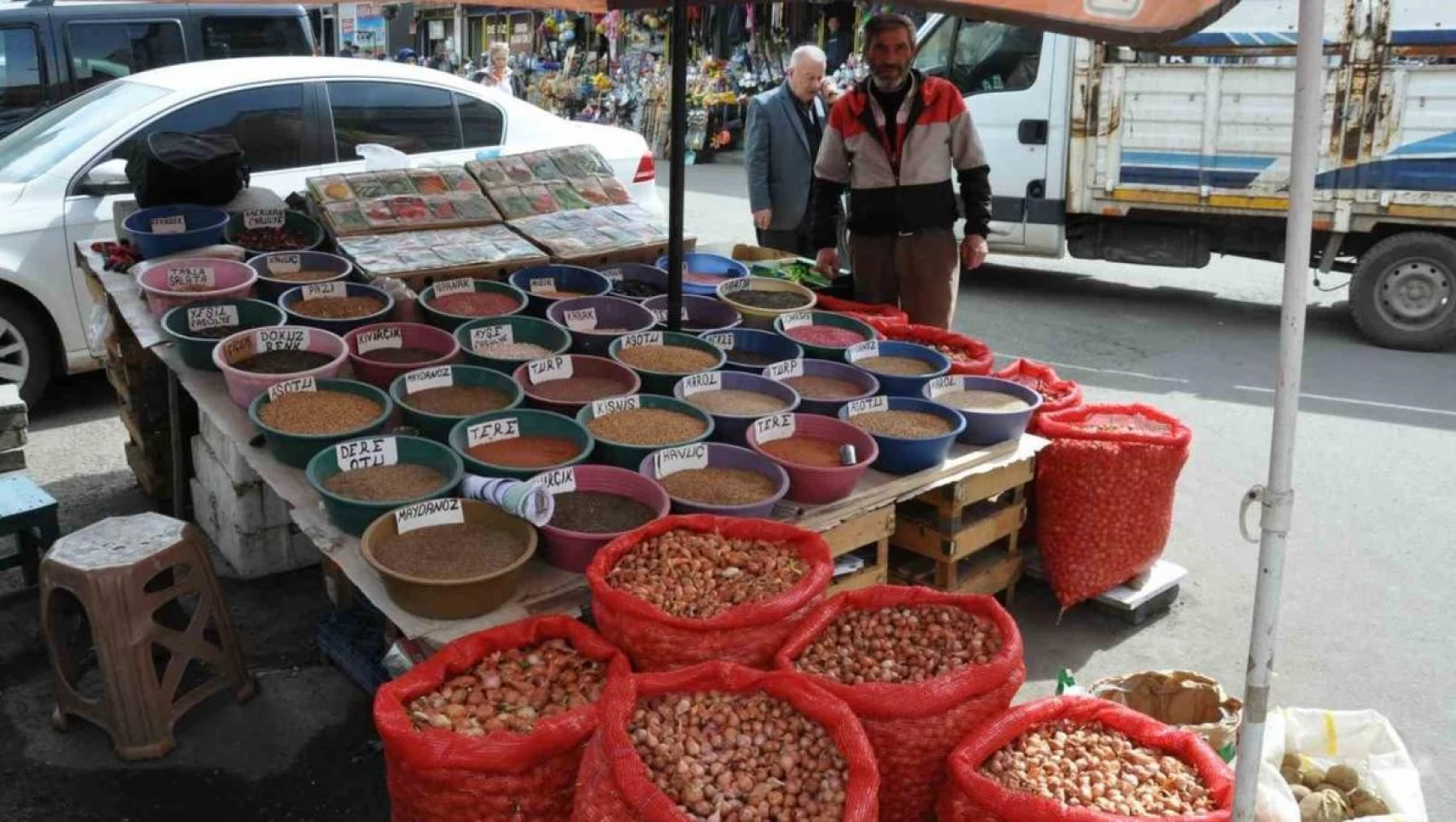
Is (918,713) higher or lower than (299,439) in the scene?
lower

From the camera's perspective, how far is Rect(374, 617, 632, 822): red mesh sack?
1918 millimetres

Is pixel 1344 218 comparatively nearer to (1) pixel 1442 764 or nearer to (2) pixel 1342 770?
(1) pixel 1442 764

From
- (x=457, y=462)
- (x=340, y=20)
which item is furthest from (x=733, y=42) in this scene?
(x=457, y=462)

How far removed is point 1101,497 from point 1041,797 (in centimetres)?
181

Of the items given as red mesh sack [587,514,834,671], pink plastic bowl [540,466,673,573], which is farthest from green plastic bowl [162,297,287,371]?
red mesh sack [587,514,834,671]

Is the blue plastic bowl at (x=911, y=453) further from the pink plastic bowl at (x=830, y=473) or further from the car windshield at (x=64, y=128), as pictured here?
the car windshield at (x=64, y=128)

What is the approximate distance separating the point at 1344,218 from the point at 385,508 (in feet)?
21.4

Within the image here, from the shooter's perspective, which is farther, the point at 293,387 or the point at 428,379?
the point at 428,379

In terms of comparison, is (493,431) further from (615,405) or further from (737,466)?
(737,466)

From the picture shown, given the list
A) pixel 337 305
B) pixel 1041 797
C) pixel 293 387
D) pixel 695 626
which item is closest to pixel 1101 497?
pixel 1041 797

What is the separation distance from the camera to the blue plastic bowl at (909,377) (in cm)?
357

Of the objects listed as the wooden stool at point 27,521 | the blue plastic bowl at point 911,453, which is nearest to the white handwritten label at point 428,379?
the blue plastic bowl at point 911,453

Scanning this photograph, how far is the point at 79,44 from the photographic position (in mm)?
6898

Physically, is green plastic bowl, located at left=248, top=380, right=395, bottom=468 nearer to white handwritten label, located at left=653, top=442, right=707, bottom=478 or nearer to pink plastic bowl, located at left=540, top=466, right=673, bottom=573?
pink plastic bowl, located at left=540, top=466, right=673, bottom=573
